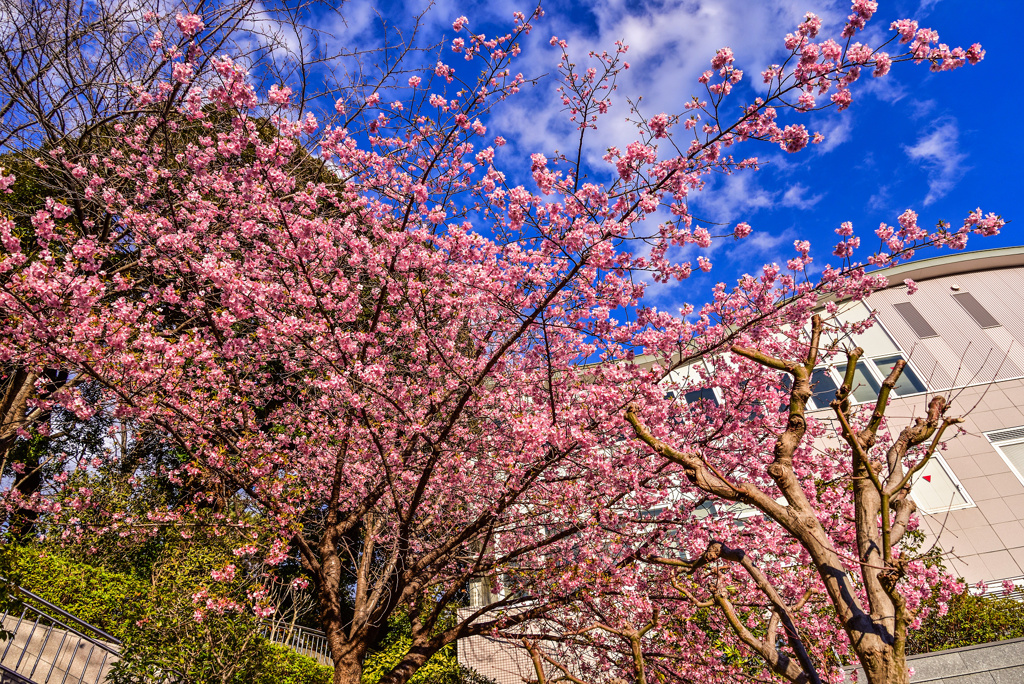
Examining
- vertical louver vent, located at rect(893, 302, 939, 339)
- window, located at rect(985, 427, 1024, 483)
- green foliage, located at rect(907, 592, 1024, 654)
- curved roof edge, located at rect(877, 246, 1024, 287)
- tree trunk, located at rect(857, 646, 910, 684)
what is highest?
curved roof edge, located at rect(877, 246, 1024, 287)

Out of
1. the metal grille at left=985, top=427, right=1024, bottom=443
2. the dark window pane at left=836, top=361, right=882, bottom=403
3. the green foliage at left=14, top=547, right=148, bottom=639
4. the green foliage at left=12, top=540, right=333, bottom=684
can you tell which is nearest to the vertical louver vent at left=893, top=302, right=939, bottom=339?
the dark window pane at left=836, top=361, right=882, bottom=403

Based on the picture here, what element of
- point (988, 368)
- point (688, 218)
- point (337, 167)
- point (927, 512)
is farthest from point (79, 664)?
point (988, 368)

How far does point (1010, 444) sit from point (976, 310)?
5.76m

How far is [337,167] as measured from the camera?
8.06 metres

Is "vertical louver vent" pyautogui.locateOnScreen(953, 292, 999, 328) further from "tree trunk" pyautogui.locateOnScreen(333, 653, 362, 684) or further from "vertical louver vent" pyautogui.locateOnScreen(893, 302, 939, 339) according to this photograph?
"tree trunk" pyautogui.locateOnScreen(333, 653, 362, 684)

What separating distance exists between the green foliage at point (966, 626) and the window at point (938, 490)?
592 cm

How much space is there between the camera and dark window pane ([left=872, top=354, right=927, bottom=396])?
62.5 ft

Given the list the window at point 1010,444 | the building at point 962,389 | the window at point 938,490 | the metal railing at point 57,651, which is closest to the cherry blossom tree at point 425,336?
the metal railing at point 57,651

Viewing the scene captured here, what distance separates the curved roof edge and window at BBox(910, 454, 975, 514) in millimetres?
7996

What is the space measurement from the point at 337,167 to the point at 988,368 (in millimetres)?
23638

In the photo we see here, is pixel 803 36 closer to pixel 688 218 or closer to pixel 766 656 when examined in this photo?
pixel 688 218

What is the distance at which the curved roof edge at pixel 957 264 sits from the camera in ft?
69.2

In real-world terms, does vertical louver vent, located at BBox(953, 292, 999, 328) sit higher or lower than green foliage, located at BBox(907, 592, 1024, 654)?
higher

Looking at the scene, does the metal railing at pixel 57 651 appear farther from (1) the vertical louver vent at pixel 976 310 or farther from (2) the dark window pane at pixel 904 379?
(1) the vertical louver vent at pixel 976 310
